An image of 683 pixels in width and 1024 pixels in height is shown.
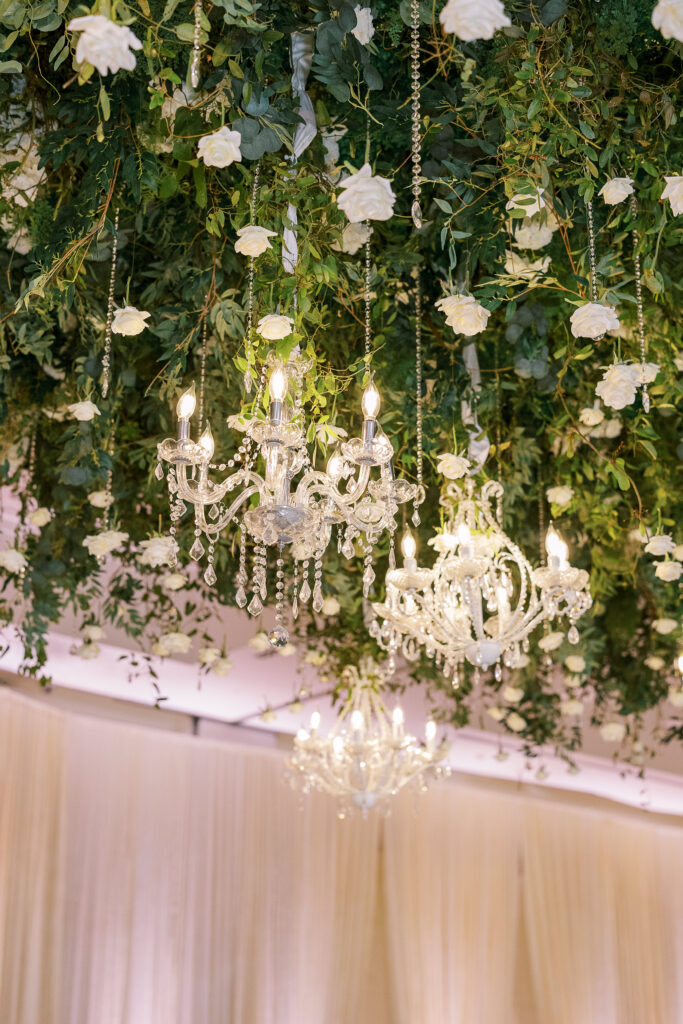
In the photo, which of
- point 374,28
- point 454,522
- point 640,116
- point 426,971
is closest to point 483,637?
point 454,522

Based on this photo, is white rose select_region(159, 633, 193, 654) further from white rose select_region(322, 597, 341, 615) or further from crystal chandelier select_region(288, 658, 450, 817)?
crystal chandelier select_region(288, 658, 450, 817)

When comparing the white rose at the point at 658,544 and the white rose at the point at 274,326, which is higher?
the white rose at the point at 274,326

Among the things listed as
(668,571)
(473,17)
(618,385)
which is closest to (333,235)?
(618,385)

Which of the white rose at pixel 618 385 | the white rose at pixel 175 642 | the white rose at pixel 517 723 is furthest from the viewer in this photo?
the white rose at pixel 517 723

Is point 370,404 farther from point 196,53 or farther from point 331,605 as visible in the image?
point 331,605

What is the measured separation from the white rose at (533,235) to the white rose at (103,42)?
136 cm

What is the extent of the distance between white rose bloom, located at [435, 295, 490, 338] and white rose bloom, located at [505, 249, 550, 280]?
0.44 feet

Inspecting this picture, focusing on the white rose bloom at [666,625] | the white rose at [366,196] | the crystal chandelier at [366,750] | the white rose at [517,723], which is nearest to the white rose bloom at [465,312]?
the white rose at [366,196]

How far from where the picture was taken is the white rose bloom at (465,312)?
2969 mm

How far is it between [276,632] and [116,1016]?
15.8 ft

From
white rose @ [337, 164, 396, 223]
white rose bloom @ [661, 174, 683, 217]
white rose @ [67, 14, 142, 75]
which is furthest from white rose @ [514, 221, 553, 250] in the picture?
white rose @ [67, 14, 142, 75]

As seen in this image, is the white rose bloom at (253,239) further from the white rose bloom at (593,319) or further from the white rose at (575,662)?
the white rose at (575,662)

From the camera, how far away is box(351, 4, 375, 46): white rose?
2.57 m

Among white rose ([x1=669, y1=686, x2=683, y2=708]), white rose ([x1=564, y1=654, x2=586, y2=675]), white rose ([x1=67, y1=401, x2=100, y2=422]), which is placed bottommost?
white rose ([x1=669, y1=686, x2=683, y2=708])
